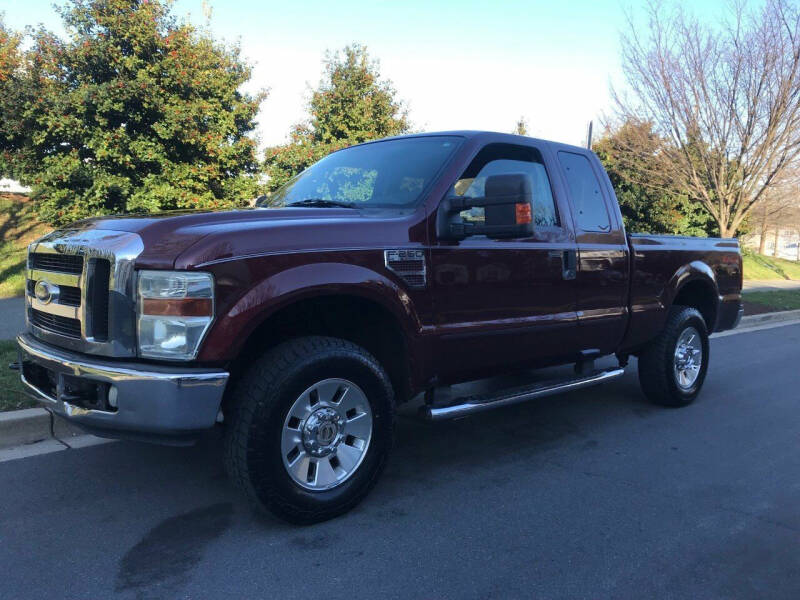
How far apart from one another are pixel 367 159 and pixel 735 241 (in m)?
4.01

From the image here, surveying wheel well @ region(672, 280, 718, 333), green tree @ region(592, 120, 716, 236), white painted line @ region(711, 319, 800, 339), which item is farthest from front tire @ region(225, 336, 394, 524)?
green tree @ region(592, 120, 716, 236)

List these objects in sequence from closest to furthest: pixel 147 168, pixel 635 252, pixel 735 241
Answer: pixel 635 252 → pixel 735 241 → pixel 147 168

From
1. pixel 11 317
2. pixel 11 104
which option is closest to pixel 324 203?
pixel 11 317

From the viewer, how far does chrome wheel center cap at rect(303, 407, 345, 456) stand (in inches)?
119

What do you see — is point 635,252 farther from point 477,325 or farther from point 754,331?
point 754,331

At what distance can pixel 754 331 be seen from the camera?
10.3 m

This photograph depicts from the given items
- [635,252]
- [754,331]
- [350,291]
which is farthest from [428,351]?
[754,331]

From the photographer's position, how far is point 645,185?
15648 mm

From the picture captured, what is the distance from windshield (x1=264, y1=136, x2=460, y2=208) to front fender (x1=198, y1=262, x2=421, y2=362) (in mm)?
624

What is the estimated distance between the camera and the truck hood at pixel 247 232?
2.69 metres

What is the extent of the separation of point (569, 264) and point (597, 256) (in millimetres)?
372

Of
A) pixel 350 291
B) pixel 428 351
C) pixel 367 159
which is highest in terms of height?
pixel 367 159

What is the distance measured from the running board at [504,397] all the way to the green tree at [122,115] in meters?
7.25

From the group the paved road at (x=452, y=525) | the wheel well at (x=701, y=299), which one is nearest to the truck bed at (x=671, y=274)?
the wheel well at (x=701, y=299)
